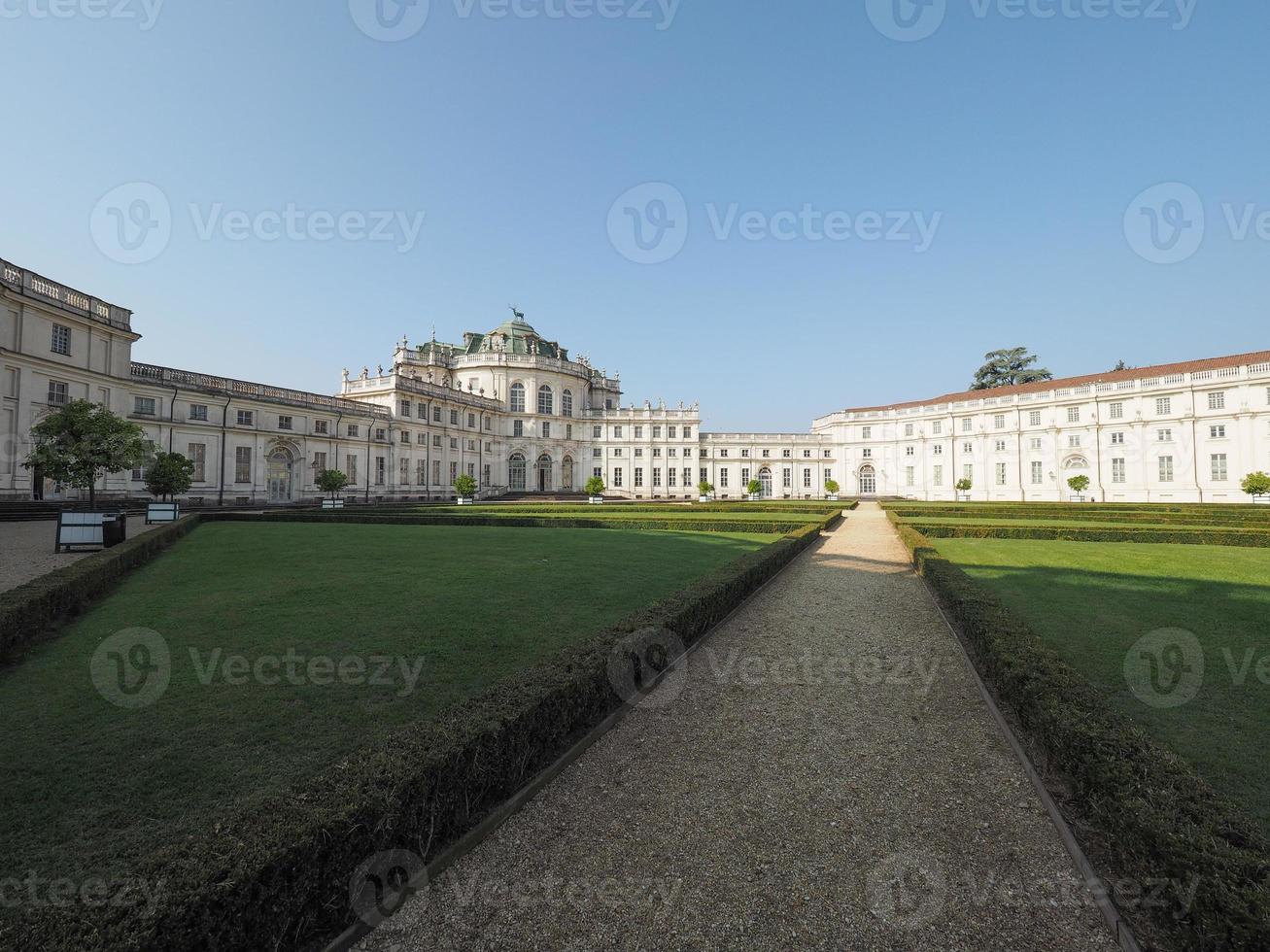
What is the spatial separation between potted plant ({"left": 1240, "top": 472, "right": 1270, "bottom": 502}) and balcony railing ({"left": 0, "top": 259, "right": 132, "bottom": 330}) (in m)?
66.8

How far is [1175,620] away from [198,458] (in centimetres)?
4396

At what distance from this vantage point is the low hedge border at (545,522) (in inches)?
926

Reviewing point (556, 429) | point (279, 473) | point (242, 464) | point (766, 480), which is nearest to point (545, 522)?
point (242, 464)

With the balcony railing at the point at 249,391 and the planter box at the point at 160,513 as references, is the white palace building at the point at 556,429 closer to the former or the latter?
the balcony railing at the point at 249,391

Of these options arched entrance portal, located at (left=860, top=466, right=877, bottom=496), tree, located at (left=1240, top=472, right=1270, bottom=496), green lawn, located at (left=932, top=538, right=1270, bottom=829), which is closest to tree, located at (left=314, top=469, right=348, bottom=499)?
green lawn, located at (left=932, top=538, right=1270, bottom=829)

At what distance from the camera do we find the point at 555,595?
30.4ft

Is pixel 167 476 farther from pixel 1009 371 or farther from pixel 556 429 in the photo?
pixel 1009 371

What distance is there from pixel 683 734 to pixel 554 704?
1.37m

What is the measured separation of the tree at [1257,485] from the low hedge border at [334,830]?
5135 centimetres

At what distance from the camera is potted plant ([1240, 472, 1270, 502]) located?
3681cm

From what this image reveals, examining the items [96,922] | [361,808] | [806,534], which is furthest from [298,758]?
[806,534]

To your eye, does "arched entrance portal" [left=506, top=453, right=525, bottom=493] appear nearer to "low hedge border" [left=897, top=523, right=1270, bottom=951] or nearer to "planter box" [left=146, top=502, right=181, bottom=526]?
"planter box" [left=146, top=502, right=181, bottom=526]

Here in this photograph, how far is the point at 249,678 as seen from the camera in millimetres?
5707

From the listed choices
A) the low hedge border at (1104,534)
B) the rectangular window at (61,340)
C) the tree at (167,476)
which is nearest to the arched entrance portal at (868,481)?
the low hedge border at (1104,534)
